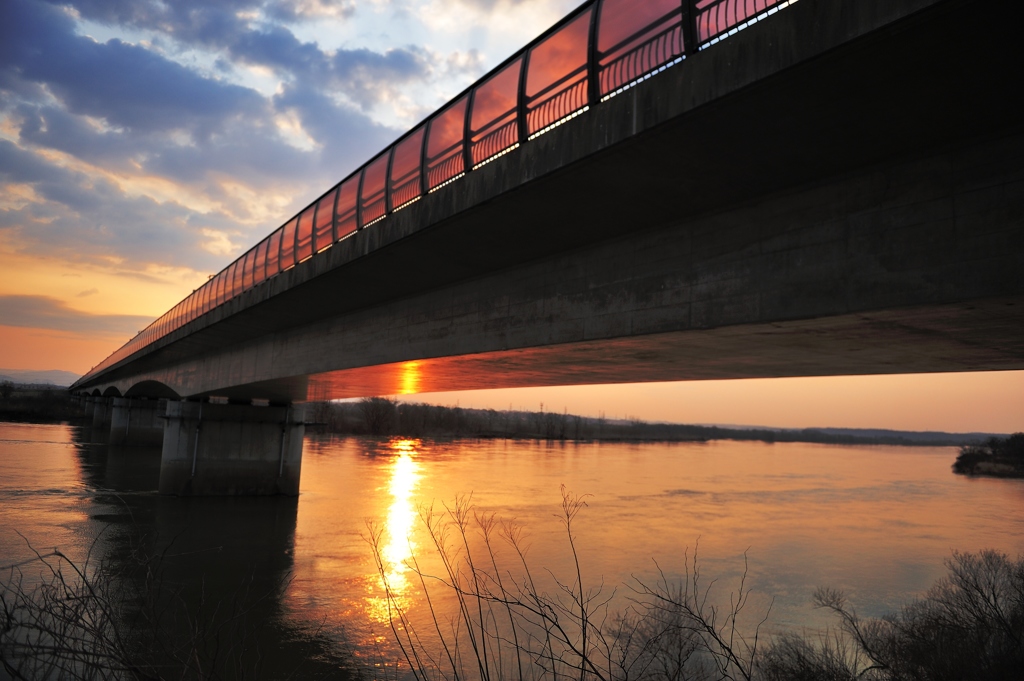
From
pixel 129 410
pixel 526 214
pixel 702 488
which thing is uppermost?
pixel 526 214

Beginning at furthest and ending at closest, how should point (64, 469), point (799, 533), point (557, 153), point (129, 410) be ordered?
point (129, 410), point (64, 469), point (799, 533), point (557, 153)

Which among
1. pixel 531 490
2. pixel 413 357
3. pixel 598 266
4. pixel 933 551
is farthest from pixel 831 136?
pixel 531 490

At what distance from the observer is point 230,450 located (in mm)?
27516

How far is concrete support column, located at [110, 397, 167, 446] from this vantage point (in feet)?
184

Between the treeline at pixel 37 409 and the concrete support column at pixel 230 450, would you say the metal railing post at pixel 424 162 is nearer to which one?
the concrete support column at pixel 230 450

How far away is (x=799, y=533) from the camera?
27391mm

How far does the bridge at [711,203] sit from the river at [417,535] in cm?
468

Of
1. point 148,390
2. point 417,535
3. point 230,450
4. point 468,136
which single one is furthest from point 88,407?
point 468,136

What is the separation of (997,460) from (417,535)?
274ft

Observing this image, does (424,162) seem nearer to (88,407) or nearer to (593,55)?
(593,55)

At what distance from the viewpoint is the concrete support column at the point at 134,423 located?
56.1 metres

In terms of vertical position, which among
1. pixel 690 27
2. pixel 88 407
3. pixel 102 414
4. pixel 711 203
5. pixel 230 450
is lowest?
pixel 230 450

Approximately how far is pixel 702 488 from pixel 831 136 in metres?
42.8

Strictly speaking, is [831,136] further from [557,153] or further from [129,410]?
[129,410]
